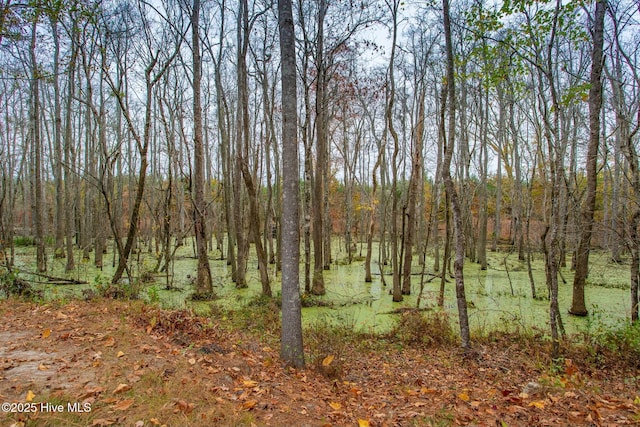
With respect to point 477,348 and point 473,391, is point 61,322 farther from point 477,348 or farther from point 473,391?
point 477,348

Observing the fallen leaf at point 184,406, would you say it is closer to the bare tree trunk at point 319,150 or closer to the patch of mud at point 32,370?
the patch of mud at point 32,370

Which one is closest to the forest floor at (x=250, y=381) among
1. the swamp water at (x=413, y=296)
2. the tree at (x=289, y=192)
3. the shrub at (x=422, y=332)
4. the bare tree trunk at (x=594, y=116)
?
the shrub at (x=422, y=332)

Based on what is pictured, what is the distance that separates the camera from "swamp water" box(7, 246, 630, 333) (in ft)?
22.5

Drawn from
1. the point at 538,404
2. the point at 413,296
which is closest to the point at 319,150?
the point at 413,296

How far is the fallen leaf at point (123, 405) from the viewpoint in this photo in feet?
8.26

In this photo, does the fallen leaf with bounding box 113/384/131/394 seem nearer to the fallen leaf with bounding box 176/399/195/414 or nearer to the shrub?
the fallen leaf with bounding box 176/399/195/414

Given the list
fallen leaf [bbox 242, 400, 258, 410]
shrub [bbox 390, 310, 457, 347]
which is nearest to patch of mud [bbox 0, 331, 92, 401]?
fallen leaf [bbox 242, 400, 258, 410]

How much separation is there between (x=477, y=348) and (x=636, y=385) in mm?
1934

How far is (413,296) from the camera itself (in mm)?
9172

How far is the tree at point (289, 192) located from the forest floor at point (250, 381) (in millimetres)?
539

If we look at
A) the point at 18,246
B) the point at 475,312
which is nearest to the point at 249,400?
the point at 475,312

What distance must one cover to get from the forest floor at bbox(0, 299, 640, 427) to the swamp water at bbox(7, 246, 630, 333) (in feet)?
4.70

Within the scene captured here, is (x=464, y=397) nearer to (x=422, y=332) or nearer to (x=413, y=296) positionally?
(x=422, y=332)

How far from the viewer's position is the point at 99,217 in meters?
14.8
